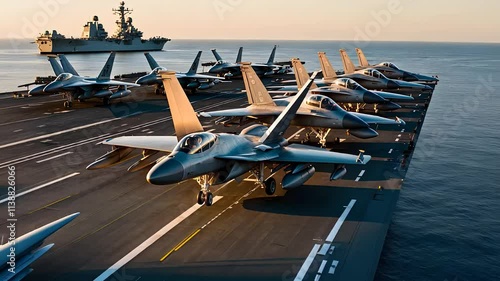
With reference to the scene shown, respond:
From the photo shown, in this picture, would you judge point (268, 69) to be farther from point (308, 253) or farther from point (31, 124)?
point (308, 253)

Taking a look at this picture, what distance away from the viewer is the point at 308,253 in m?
15.7

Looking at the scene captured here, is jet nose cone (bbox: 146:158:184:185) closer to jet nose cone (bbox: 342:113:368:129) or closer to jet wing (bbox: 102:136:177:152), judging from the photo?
jet wing (bbox: 102:136:177:152)

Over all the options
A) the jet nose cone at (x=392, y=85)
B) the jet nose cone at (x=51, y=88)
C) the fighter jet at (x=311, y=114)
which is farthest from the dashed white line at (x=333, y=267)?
the jet nose cone at (x=392, y=85)

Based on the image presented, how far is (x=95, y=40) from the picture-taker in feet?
589

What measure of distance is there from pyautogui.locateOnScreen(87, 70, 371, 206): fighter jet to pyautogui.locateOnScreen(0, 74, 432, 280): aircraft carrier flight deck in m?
1.44

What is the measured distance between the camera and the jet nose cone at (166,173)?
55.7 ft

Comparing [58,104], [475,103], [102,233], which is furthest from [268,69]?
[102,233]

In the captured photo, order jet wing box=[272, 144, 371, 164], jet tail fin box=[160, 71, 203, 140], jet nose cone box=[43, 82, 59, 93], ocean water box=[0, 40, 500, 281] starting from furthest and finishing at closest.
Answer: jet nose cone box=[43, 82, 59, 93], jet wing box=[272, 144, 371, 164], jet tail fin box=[160, 71, 203, 140], ocean water box=[0, 40, 500, 281]

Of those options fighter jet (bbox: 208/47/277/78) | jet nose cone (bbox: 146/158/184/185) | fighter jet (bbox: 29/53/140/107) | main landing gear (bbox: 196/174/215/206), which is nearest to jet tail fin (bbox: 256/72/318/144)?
main landing gear (bbox: 196/174/215/206)

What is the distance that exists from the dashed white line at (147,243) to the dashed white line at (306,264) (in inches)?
239

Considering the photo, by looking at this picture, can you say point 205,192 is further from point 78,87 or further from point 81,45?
point 81,45

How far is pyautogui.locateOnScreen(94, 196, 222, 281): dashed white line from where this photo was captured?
46.5 feet

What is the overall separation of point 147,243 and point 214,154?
503 cm

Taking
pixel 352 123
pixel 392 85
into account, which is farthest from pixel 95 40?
pixel 352 123
